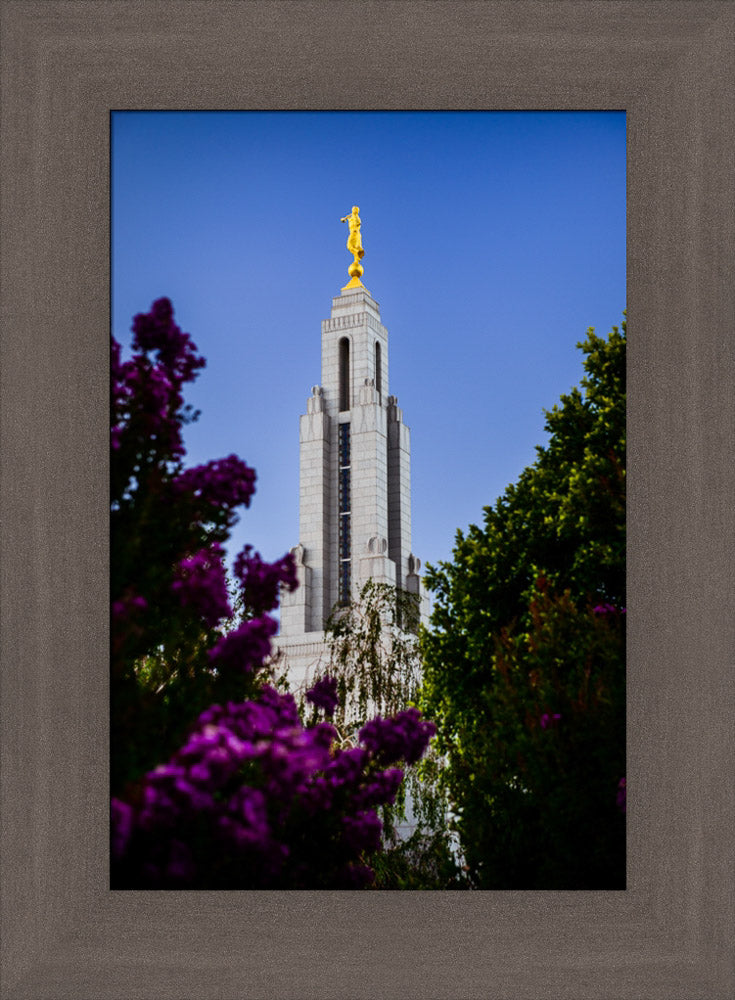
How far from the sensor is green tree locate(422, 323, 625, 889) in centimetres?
349

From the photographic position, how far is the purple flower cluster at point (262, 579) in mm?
3252

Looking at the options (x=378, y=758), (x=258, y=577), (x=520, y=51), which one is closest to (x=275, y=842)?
(x=378, y=758)

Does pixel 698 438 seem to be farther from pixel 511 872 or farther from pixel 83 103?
pixel 83 103

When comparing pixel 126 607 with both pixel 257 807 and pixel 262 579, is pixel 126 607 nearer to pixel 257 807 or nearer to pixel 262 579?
pixel 262 579

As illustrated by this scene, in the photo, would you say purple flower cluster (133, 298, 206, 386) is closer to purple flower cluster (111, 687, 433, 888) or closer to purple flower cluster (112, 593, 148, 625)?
purple flower cluster (112, 593, 148, 625)

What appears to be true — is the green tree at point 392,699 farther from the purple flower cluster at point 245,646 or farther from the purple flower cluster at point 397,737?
the purple flower cluster at point 245,646

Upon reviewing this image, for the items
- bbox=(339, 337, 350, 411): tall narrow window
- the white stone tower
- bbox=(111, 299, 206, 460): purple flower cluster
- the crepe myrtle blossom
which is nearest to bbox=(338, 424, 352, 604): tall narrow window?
the white stone tower

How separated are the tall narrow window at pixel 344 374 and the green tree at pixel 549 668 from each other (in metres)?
0.75

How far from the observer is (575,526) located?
5141mm

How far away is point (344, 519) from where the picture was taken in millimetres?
3961

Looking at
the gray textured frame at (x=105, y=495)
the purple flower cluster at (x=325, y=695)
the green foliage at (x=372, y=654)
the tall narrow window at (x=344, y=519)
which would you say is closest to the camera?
the gray textured frame at (x=105, y=495)

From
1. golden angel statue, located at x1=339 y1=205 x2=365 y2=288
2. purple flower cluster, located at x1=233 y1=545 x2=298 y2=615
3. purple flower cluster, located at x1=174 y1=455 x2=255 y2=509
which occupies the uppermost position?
golden angel statue, located at x1=339 y1=205 x2=365 y2=288

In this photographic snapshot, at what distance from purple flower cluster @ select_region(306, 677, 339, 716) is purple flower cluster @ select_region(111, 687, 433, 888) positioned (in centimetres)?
24

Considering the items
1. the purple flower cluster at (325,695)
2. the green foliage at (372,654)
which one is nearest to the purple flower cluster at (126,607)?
the purple flower cluster at (325,695)
